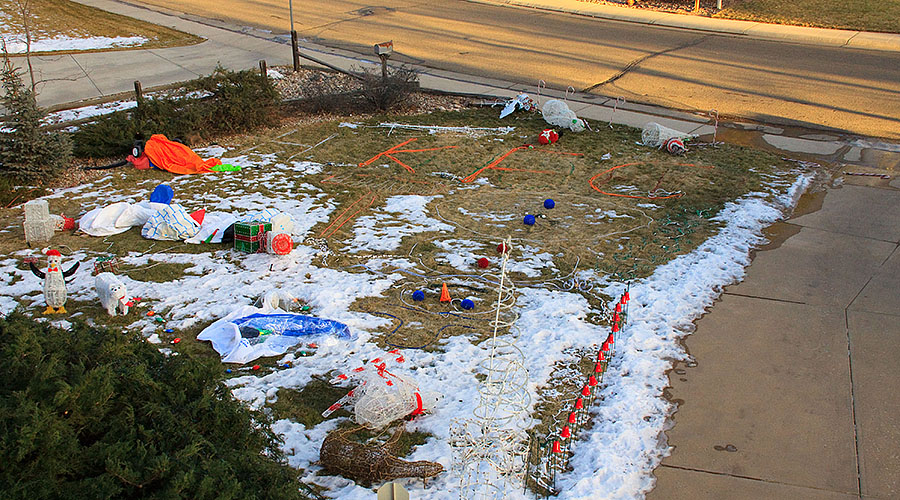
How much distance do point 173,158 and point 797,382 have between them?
31.4ft

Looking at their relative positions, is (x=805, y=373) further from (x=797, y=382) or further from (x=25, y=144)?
(x=25, y=144)

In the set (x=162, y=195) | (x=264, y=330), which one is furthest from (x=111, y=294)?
(x=162, y=195)

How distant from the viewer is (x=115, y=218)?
10.0m

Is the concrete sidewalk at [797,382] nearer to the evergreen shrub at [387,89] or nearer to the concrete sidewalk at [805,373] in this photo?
the concrete sidewalk at [805,373]

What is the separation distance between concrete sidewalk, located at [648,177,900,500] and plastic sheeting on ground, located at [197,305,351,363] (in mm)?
3533

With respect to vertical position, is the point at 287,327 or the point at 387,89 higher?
the point at 387,89

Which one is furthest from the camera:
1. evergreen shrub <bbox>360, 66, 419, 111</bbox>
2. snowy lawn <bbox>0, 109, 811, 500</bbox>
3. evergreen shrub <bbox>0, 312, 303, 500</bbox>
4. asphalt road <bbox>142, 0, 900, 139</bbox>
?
asphalt road <bbox>142, 0, 900, 139</bbox>

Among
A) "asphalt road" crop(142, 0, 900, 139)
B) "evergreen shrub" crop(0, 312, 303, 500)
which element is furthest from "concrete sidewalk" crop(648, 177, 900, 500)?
"asphalt road" crop(142, 0, 900, 139)

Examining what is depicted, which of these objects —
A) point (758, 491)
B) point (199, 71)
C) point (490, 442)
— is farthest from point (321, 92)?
point (758, 491)

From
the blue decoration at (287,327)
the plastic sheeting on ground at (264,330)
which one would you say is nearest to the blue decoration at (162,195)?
the plastic sheeting on ground at (264,330)

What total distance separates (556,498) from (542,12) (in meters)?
22.0

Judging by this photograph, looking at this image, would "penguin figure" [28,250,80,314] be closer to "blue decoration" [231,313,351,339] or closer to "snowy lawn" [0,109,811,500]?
"snowy lawn" [0,109,811,500]

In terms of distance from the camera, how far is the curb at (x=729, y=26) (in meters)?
20.9

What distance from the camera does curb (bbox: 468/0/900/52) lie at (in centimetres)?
2088
